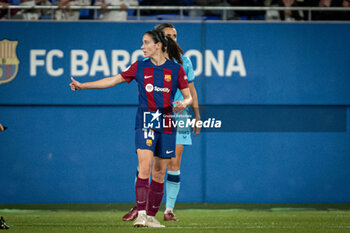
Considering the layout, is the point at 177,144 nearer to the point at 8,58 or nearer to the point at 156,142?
the point at 156,142

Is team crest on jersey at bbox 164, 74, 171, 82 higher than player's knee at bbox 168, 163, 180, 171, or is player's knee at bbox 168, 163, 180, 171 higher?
team crest on jersey at bbox 164, 74, 171, 82

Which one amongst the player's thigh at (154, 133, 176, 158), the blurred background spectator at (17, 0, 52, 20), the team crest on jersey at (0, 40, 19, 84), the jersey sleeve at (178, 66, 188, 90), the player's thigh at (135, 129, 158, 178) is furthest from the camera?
the blurred background spectator at (17, 0, 52, 20)

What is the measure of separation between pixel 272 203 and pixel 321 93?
1758 mm

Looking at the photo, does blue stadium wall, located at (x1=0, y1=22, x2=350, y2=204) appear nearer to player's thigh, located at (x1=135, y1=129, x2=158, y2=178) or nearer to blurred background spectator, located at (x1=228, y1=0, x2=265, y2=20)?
blurred background spectator, located at (x1=228, y1=0, x2=265, y2=20)

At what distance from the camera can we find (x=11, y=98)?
8.37 m

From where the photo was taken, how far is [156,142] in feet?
16.6

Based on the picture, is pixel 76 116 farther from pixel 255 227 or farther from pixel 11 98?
pixel 255 227

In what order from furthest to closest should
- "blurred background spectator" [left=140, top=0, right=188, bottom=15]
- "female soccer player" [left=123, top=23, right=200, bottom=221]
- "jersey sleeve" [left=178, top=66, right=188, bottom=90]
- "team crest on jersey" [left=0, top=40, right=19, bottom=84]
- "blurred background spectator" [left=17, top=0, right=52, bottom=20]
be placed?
"blurred background spectator" [left=140, top=0, right=188, bottom=15], "blurred background spectator" [left=17, top=0, right=52, bottom=20], "team crest on jersey" [left=0, top=40, right=19, bottom=84], "female soccer player" [left=123, top=23, right=200, bottom=221], "jersey sleeve" [left=178, top=66, right=188, bottom=90]

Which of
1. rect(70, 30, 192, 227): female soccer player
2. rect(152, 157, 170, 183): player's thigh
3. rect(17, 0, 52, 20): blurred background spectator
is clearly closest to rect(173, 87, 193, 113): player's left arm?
rect(70, 30, 192, 227): female soccer player

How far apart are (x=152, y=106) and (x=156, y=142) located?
1.02 ft

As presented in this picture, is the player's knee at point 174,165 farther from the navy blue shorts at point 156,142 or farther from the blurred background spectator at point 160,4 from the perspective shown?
the blurred background spectator at point 160,4

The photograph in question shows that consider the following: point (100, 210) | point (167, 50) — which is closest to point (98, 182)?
point (100, 210)

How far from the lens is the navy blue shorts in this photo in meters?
4.92

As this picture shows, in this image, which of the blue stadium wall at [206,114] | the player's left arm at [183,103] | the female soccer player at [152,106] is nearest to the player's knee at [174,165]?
the female soccer player at [152,106]
